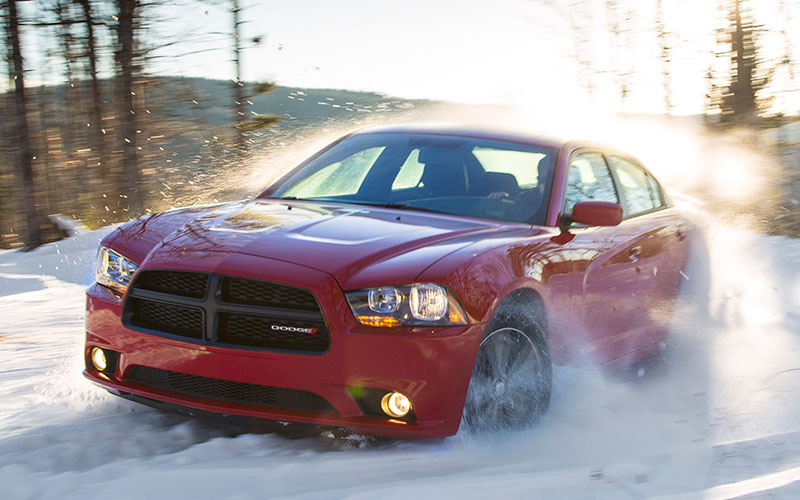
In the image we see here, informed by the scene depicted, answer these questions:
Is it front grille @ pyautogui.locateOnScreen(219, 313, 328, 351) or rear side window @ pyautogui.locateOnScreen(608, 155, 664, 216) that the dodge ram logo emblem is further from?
rear side window @ pyautogui.locateOnScreen(608, 155, 664, 216)

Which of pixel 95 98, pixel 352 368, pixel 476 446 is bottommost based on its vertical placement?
pixel 476 446

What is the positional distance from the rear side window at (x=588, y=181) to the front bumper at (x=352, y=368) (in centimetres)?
162

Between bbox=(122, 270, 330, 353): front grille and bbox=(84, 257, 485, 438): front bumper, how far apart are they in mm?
51

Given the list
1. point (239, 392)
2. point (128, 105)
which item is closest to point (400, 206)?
point (239, 392)

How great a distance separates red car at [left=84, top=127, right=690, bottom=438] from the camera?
384cm

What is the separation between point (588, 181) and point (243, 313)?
2501mm

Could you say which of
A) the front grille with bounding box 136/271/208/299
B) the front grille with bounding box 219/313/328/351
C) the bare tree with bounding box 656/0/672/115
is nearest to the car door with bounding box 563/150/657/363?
the front grille with bounding box 219/313/328/351

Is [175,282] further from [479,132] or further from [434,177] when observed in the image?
[479,132]

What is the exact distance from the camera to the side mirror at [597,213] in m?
4.94

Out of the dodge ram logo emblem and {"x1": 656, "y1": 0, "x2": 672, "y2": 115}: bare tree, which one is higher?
{"x1": 656, "y1": 0, "x2": 672, "y2": 115}: bare tree

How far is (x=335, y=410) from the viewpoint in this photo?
3861 mm

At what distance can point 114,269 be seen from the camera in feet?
14.7

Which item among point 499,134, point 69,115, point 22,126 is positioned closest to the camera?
point 499,134

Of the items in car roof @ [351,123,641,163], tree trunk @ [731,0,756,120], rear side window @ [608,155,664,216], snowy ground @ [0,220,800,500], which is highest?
tree trunk @ [731,0,756,120]
